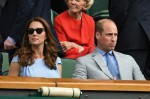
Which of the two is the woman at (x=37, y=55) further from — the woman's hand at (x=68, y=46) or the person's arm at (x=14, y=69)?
the woman's hand at (x=68, y=46)

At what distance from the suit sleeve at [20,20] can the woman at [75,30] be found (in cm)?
66

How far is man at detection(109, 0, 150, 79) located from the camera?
700 cm

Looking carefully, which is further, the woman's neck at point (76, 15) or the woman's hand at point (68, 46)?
the woman's neck at point (76, 15)

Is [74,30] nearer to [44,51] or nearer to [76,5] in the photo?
[76,5]

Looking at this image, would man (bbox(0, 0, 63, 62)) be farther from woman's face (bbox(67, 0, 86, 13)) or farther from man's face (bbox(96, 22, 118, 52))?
man's face (bbox(96, 22, 118, 52))

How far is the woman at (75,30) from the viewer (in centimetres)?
742

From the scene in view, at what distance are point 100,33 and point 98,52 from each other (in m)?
0.21

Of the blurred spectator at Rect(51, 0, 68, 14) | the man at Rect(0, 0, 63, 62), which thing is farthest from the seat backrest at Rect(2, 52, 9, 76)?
the blurred spectator at Rect(51, 0, 68, 14)

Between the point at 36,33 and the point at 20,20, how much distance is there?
17.7 inches

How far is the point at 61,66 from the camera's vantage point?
671cm

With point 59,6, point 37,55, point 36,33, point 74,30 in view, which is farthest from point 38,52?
point 59,6

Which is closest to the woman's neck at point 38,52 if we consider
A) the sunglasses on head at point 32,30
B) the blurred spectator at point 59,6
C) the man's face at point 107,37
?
the sunglasses on head at point 32,30

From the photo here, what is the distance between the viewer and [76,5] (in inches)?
297

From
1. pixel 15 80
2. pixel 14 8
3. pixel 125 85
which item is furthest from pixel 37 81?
pixel 14 8
